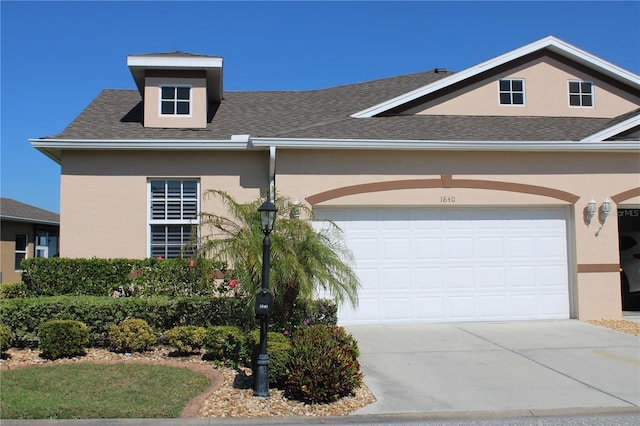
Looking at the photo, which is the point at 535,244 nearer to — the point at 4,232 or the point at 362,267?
the point at 362,267

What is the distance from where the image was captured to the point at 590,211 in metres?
11.4

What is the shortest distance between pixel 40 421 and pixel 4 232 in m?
17.2

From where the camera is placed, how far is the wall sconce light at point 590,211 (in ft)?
37.4

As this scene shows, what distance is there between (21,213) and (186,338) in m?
17.5

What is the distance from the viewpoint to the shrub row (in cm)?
963

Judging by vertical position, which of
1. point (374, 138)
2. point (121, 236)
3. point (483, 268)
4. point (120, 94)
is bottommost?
point (483, 268)

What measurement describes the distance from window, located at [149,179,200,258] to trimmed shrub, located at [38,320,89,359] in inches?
138

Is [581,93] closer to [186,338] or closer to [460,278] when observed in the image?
[460,278]

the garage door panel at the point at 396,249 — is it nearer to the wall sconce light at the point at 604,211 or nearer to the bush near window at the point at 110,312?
the bush near window at the point at 110,312

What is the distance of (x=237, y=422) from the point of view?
5.65 metres

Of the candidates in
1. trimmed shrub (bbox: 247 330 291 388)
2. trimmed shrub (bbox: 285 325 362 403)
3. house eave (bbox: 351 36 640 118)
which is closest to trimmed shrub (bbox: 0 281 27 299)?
trimmed shrub (bbox: 247 330 291 388)

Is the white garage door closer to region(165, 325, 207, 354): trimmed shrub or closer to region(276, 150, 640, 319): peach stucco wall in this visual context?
region(276, 150, 640, 319): peach stucco wall

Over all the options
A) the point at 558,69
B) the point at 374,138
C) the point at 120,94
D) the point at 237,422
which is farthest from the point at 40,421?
the point at 558,69

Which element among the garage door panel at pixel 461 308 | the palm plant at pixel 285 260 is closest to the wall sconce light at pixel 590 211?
the garage door panel at pixel 461 308
